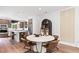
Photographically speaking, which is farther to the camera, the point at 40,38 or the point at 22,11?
the point at 40,38

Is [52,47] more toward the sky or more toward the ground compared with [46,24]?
more toward the ground

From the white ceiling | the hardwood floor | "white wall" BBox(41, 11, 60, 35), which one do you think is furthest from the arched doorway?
the hardwood floor

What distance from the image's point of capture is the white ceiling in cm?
189

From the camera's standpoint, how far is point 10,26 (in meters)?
2.15

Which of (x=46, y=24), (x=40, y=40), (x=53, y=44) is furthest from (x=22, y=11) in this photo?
(x=53, y=44)

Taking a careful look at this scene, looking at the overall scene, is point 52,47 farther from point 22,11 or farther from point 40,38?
point 22,11

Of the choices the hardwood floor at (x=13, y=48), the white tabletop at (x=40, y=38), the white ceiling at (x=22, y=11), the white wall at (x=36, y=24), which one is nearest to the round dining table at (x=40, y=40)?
the white tabletop at (x=40, y=38)

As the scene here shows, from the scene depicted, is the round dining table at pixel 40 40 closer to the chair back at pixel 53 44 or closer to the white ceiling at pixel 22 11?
the chair back at pixel 53 44

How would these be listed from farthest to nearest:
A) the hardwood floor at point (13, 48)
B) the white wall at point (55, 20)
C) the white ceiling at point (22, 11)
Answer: the white wall at point (55, 20), the hardwood floor at point (13, 48), the white ceiling at point (22, 11)

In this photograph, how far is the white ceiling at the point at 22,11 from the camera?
1892 mm

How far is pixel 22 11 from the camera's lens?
202cm

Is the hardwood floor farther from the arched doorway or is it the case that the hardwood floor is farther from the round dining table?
the arched doorway
